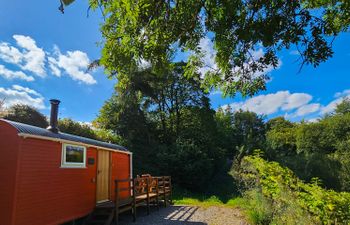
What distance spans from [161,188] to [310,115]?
100 ft

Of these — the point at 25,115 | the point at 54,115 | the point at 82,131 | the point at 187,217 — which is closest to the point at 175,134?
the point at 82,131

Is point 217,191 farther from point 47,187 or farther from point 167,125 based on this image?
point 47,187

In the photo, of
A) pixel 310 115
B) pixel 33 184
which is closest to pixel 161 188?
pixel 33 184

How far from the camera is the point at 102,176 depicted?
8688mm

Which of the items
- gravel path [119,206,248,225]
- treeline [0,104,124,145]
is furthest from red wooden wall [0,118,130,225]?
treeline [0,104,124,145]

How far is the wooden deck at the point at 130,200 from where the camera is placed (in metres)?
7.53

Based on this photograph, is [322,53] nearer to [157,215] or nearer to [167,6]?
[167,6]

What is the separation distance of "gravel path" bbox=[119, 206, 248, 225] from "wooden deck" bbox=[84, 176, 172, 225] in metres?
0.31

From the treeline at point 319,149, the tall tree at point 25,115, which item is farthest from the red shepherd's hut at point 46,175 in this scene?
the treeline at point 319,149

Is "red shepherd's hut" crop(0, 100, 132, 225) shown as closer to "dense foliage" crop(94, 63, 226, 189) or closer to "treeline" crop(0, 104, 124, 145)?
"treeline" crop(0, 104, 124, 145)

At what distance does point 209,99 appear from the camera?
20.5 m

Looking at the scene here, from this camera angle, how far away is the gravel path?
788 cm

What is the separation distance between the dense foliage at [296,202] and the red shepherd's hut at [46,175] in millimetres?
4595

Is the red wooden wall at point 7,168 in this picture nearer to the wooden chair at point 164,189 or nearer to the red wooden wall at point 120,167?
the red wooden wall at point 120,167
